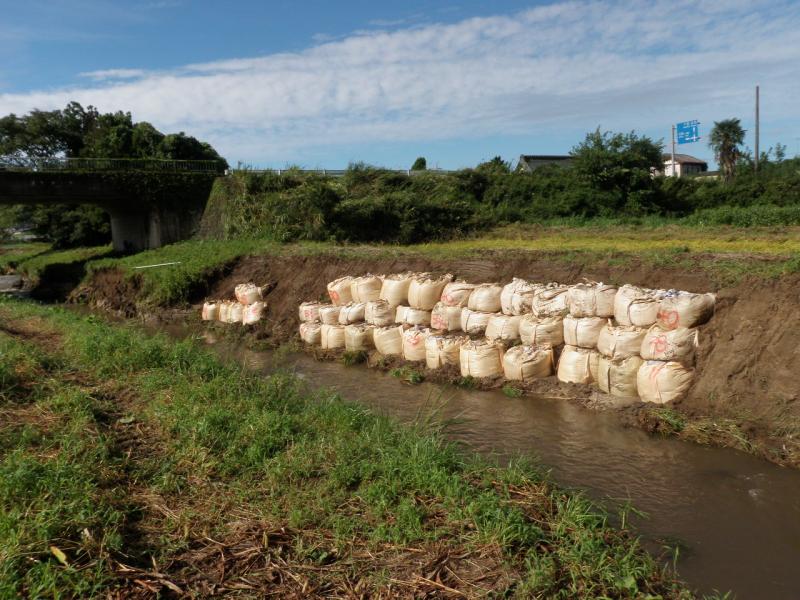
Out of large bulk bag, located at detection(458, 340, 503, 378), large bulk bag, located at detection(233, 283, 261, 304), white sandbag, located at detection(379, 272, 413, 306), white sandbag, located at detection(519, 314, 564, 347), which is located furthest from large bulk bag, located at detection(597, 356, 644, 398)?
large bulk bag, located at detection(233, 283, 261, 304)

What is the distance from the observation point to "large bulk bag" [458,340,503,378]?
7.83 metres

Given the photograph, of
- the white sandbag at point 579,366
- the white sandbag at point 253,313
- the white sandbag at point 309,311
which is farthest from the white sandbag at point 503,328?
the white sandbag at point 253,313

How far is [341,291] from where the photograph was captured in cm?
1085

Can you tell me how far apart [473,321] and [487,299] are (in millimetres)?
378

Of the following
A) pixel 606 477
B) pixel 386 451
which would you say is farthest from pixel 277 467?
pixel 606 477

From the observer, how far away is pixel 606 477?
17.0 feet

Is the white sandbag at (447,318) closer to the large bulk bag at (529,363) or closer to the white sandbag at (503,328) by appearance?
the white sandbag at (503,328)

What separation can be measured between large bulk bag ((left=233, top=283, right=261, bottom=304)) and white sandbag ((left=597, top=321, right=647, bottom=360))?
7.70 metres

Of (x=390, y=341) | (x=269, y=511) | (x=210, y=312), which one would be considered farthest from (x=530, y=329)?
(x=210, y=312)

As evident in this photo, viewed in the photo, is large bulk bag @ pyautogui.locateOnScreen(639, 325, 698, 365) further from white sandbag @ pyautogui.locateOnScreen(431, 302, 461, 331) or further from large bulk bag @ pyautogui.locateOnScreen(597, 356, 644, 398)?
white sandbag @ pyautogui.locateOnScreen(431, 302, 461, 331)

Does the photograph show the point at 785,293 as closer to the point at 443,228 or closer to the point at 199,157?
the point at 443,228

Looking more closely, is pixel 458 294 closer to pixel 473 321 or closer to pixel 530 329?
pixel 473 321

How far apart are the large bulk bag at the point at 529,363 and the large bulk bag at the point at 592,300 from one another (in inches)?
24.2

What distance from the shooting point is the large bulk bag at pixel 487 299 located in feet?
28.3
